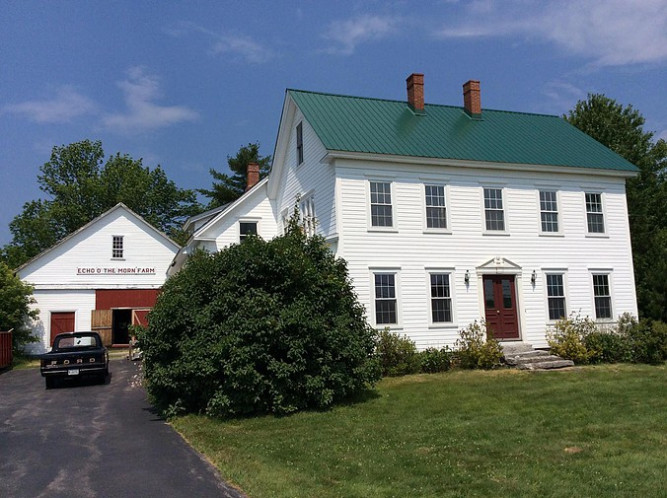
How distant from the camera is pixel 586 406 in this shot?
1237 centimetres

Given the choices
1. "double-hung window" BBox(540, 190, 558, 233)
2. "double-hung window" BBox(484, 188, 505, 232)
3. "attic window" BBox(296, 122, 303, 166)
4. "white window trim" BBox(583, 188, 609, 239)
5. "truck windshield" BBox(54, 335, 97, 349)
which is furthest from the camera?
"attic window" BBox(296, 122, 303, 166)

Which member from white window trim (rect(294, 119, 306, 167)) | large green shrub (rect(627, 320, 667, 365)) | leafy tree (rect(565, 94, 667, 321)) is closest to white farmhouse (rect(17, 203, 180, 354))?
white window trim (rect(294, 119, 306, 167))

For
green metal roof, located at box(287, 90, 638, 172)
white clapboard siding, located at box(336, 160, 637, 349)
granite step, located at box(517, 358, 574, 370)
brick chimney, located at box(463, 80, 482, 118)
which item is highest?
brick chimney, located at box(463, 80, 482, 118)

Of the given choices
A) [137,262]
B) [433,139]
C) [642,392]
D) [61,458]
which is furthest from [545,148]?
[137,262]

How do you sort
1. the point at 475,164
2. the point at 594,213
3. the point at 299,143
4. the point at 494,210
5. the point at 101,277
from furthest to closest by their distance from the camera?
the point at 101,277 → the point at 299,143 → the point at 594,213 → the point at 494,210 → the point at 475,164

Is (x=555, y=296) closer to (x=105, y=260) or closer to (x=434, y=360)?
(x=434, y=360)

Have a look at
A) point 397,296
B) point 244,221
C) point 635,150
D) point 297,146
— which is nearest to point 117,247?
point 244,221

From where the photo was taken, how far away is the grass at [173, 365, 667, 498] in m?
7.48

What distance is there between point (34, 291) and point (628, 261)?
93.9 feet

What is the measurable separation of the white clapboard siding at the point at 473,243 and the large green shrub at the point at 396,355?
115cm

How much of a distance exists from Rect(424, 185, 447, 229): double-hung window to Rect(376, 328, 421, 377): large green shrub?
447 centimetres

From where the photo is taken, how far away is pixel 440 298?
64.8ft

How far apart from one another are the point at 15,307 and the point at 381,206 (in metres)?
19.9

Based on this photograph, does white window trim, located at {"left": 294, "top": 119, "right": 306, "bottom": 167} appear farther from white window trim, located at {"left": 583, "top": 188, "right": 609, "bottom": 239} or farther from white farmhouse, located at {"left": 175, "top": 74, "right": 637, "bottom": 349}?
white window trim, located at {"left": 583, "top": 188, "right": 609, "bottom": 239}
